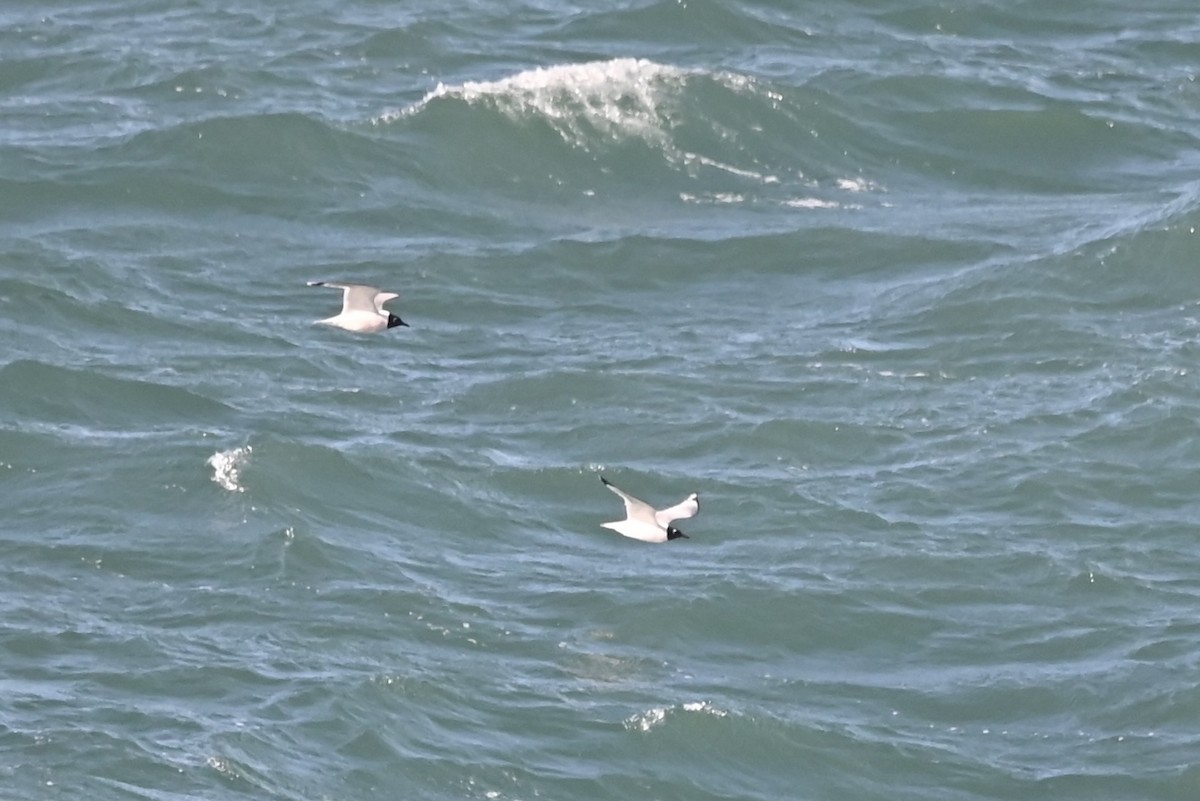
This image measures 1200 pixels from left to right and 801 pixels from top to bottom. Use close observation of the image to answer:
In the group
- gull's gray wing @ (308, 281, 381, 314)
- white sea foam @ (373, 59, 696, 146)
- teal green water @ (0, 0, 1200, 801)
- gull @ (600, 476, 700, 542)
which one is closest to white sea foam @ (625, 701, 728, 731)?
teal green water @ (0, 0, 1200, 801)

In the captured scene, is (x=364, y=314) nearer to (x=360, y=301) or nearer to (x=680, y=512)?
(x=360, y=301)

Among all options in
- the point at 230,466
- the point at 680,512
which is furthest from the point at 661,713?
the point at 230,466

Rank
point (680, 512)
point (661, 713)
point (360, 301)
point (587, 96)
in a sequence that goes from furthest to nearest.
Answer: point (587, 96)
point (360, 301)
point (680, 512)
point (661, 713)

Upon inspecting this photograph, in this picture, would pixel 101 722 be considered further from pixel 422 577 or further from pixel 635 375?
pixel 635 375

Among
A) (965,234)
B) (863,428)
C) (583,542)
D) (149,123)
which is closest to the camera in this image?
(583,542)

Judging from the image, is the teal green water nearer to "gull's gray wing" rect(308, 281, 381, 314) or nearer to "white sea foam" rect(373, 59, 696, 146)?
"white sea foam" rect(373, 59, 696, 146)

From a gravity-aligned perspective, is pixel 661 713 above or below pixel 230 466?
below

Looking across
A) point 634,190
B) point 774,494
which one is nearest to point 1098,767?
point 774,494
